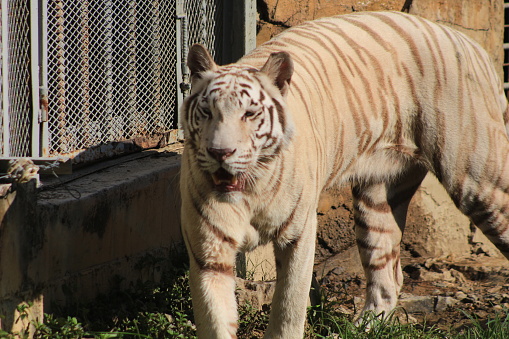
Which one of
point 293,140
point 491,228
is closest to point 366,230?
point 491,228

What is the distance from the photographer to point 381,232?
429 centimetres

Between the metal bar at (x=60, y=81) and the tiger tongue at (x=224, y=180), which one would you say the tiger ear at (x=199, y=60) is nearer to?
the tiger tongue at (x=224, y=180)

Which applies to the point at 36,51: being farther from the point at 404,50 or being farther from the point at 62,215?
the point at 404,50

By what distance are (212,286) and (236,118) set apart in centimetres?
71

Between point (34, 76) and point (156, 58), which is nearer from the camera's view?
point (34, 76)

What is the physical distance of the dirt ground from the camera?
4.63m

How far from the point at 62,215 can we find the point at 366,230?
179 cm

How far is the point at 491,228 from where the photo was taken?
12.9 feet

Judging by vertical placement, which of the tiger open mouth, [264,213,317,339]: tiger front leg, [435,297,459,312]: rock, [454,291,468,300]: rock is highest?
the tiger open mouth

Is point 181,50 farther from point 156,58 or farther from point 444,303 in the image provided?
point 444,303

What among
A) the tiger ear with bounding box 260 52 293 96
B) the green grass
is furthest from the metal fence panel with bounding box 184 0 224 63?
the tiger ear with bounding box 260 52 293 96

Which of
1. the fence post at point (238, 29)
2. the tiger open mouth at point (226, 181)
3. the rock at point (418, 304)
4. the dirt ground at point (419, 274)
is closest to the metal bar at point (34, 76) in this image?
the tiger open mouth at point (226, 181)

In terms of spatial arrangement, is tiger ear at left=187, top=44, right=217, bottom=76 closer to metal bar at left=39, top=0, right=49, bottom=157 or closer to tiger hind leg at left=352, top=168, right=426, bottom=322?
metal bar at left=39, top=0, right=49, bottom=157

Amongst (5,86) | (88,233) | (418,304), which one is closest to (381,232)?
(418,304)
